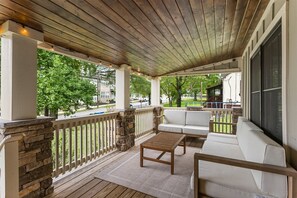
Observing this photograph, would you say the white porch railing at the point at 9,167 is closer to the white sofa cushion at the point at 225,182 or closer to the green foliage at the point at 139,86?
the white sofa cushion at the point at 225,182

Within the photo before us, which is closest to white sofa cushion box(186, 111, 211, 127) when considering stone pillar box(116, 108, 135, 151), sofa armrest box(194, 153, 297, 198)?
stone pillar box(116, 108, 135, 151)

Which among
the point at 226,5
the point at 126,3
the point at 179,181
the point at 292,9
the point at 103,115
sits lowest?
the point at 179,181

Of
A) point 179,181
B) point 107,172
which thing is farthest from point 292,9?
point 107,172

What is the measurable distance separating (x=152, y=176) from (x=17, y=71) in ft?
8.34

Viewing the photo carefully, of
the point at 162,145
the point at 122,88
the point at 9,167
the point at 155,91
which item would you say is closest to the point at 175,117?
the point at 155,91

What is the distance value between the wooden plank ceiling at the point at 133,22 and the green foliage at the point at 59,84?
2.80 m

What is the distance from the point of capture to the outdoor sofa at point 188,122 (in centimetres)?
454

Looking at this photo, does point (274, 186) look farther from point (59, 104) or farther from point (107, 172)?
point (59, 104)

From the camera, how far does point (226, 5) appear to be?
79.8 inches

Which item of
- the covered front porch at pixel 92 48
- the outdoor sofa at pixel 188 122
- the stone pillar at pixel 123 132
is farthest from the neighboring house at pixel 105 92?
the covered front porch at pixel 92 48

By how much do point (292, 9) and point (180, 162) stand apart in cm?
297

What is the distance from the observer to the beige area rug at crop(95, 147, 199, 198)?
2.37m

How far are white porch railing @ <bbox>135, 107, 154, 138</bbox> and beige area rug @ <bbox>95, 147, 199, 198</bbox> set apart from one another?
170cm

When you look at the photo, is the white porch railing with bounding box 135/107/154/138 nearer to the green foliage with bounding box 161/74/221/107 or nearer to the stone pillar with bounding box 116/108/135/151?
the stone pillar with bounding box 116/108/135/151
